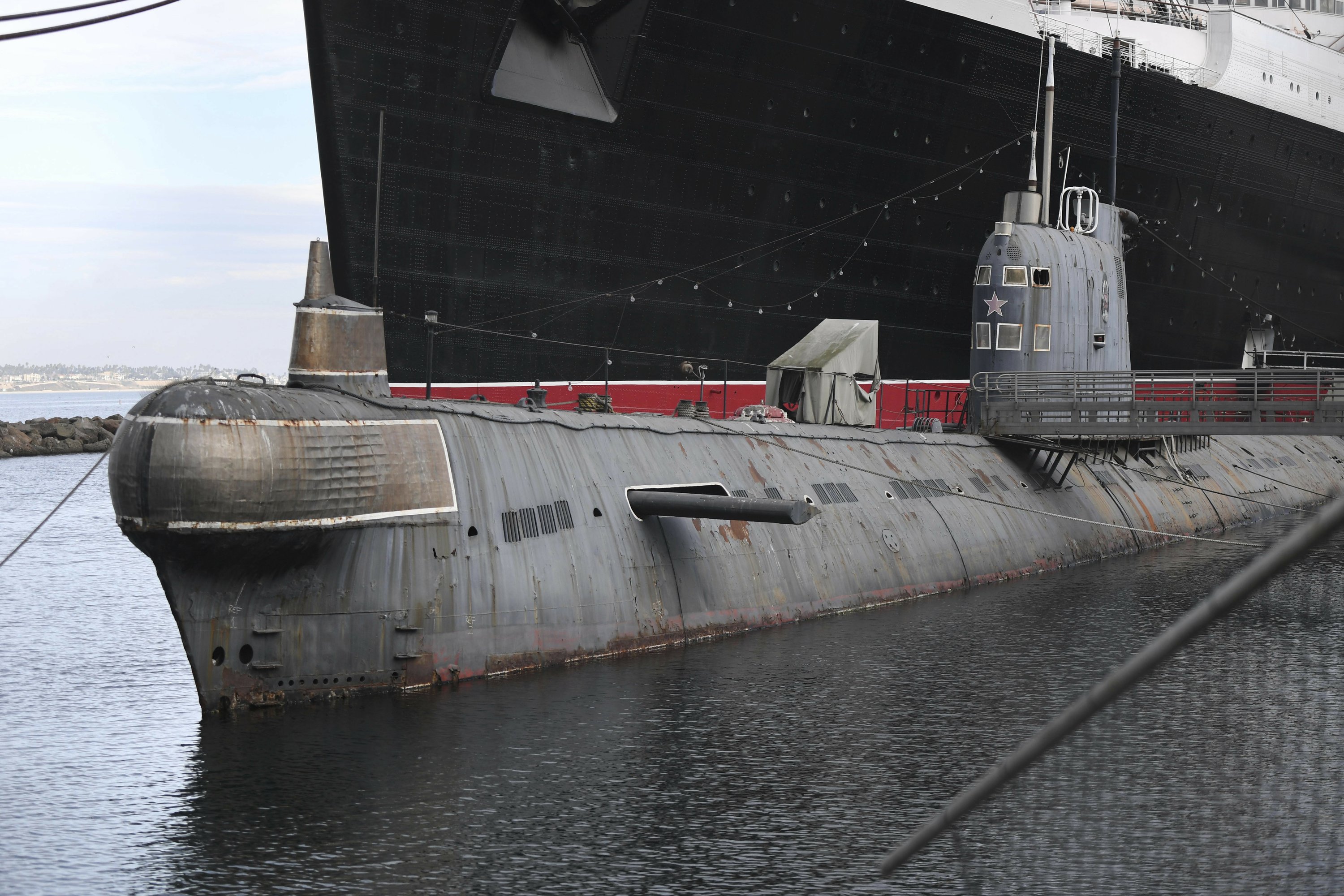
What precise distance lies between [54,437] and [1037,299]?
200 ft

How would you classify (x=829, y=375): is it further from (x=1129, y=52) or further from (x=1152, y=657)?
(x=1152, y=657)

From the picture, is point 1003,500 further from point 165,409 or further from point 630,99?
point 165,409

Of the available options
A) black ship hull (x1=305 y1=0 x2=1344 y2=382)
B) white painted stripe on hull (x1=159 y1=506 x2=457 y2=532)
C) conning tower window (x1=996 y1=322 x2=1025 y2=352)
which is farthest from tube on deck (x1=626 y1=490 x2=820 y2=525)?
conning tower window (x1=996 y1=322 x2=1025 y2=352)

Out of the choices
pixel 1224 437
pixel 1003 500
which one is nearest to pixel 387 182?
pixel 1003 500

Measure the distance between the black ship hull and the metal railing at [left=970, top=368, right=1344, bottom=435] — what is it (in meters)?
5.51

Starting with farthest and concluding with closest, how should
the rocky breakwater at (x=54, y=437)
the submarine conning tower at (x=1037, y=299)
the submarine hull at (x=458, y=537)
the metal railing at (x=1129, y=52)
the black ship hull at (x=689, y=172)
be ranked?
1. the rocky breakwater at (x=54, y=437)
2. the metal railing at (x=1129, y=52)
3. the submarine conning tower at (x=1037, y=299)
4. the black ship hull at (x=689, y=172)
5. the submarine hull at (x=458, y=537)

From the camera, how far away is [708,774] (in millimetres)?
13312

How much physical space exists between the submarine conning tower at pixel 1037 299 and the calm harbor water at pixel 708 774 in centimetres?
992

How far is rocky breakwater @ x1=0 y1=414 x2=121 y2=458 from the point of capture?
235 feet

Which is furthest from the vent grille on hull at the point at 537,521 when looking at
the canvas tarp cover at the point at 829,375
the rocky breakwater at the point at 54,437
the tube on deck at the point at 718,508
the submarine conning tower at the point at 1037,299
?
the rocky breakwater at the point at 54,437

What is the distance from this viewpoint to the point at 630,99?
1133 inches

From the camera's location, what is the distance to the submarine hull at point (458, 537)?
14391 mm

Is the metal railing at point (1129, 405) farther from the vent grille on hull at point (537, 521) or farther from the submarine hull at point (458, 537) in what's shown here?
the vent grille on hull at point (537, 521)

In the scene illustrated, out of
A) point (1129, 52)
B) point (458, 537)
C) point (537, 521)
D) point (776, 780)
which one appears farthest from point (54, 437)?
point (776, 780)
